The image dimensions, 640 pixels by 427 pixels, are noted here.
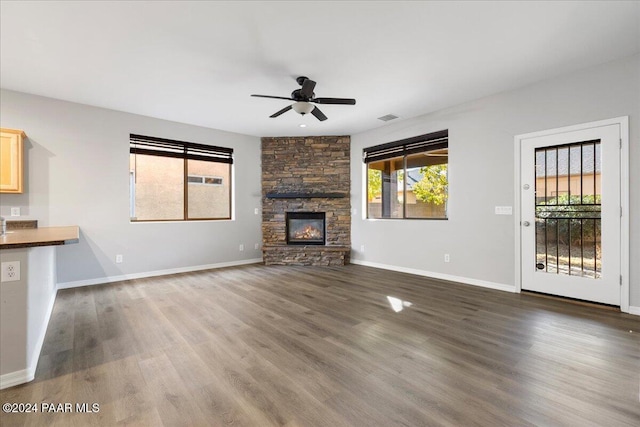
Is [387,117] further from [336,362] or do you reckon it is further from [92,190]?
[92,190]

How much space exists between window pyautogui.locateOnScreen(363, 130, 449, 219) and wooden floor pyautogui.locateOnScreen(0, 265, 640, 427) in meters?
1.87

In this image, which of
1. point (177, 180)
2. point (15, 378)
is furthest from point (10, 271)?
point (177, 180)

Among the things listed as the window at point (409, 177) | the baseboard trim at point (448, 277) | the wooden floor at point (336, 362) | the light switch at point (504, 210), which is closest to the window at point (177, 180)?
the wooden floor at point (336, 362)

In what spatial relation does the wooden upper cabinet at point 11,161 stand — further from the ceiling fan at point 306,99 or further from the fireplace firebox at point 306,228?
the fireplace firebox at point 306,228

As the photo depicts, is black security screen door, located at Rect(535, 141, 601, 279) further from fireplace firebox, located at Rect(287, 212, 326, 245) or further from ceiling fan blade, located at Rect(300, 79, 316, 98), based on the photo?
fireplace firebox, located at Rect(287, 212, 326, 245)

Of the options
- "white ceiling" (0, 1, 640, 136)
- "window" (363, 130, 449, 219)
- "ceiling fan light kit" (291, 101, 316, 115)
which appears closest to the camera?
"white ceiling" (0, 1, 640, 136)

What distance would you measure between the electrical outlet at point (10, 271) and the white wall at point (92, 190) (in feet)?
9.03

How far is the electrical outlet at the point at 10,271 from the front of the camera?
1.79 metres

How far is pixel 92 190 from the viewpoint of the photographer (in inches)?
169

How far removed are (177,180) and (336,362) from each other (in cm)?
456

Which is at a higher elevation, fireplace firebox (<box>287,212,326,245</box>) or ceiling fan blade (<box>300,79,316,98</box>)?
ceiling fan blade (<box>300,79,316,98</box>)

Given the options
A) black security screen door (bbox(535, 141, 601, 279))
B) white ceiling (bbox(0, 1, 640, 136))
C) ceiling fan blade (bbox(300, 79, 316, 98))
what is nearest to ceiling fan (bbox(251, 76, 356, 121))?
ceiling fan blade (bbox(300, 79, 316, 98))

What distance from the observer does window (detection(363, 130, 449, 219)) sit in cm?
475

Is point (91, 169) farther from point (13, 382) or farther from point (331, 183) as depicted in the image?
point (331, 183)
